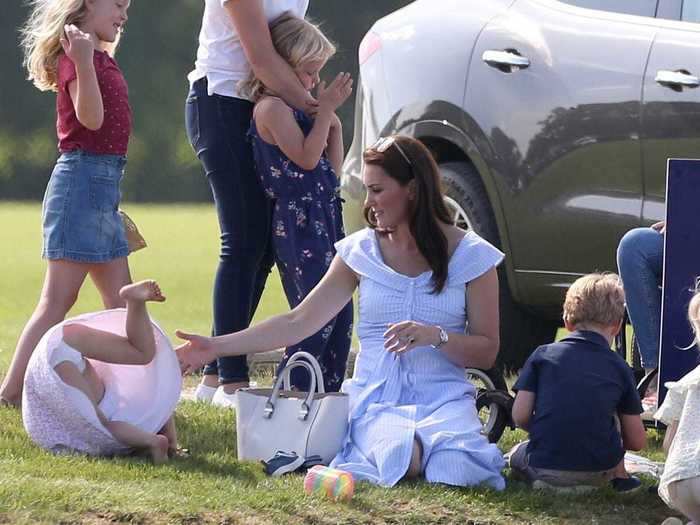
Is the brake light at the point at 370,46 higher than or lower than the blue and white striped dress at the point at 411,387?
higher

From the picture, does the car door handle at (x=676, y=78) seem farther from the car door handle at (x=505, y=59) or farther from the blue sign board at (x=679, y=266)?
the blue sign board at (x=679, y=266)

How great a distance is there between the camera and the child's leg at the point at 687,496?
4648 millimetres

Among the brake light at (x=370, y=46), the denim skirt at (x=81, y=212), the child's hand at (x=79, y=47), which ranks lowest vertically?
the denim skirt at (x=81, y=212)

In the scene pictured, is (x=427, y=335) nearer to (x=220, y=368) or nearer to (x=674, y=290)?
(x=674, y=290)

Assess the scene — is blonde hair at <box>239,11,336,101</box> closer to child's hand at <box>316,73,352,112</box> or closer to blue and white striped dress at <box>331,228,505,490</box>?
child's hand at <box>316,73,352,112</box>

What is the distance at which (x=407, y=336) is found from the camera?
5.18 metres

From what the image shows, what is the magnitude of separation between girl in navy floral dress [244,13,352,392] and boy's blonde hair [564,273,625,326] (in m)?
1.21

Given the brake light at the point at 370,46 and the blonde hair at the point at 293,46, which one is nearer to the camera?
the blonde hair at the point at 293,46

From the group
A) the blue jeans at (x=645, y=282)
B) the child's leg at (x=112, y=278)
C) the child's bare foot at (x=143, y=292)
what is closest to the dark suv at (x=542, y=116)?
the blue jeans at (x=645, y=282)

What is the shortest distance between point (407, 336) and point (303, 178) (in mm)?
1449

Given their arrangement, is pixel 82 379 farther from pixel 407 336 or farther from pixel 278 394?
pixel 407 336

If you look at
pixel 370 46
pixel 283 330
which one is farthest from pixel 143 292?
pixel 370 46

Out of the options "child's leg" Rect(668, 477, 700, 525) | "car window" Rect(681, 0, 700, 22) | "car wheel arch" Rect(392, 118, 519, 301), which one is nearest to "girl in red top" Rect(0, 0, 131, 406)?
"car wheel arch" Rect(392, 118, 519, 301)

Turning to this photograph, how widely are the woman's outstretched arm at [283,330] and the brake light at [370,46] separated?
2205mm
